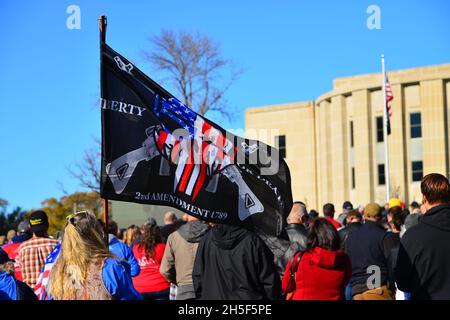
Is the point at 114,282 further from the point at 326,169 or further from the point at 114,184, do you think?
the point at 326,169

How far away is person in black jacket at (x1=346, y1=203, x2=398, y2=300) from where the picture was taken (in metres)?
8.98

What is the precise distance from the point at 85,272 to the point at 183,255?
3.42 metres

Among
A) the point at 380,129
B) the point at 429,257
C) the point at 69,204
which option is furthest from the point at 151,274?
the point at 69,204

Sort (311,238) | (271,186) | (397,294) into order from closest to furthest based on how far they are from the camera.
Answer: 1. (311,238)
2. (271,186)
3. (397,294)

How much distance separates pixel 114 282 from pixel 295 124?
51.1 metres

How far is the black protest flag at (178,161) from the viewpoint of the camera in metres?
6.86

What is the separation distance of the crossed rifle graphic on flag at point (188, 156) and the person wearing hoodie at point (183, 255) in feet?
4.57

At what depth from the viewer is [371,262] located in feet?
29.6

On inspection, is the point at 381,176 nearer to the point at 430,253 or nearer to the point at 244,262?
the point at 244,262

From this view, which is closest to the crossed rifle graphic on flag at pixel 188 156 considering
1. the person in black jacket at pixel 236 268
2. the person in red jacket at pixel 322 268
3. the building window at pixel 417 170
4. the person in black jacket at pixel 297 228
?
the person in black jacket at pixel 236 268

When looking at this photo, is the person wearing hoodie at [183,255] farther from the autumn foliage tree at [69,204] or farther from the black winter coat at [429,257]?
the autumn foliage tree at [69,204]

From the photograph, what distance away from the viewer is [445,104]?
48500 millimetres

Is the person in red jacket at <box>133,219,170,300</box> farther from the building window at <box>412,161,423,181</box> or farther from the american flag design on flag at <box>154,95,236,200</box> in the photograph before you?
the building window at <box>412,161,423,181</box>
